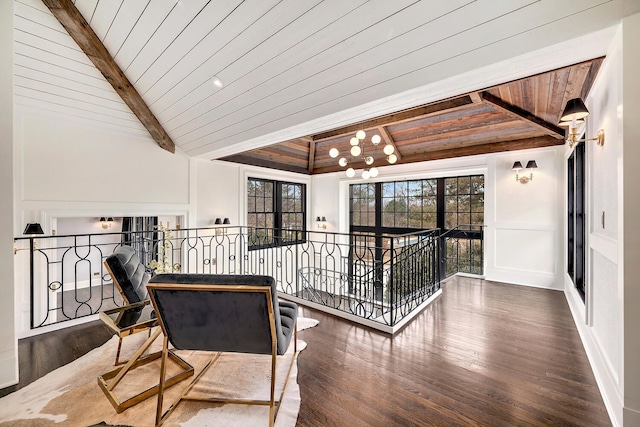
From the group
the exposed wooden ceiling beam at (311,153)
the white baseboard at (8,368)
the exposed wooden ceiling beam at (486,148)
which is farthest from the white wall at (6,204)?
the exposed wooden ceiling beam at (486,148)

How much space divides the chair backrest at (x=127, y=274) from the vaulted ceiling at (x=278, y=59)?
6.34 feet

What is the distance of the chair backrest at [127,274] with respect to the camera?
6.85 feet

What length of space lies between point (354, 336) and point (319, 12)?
284 centimetres

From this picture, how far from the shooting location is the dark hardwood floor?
5.63ft

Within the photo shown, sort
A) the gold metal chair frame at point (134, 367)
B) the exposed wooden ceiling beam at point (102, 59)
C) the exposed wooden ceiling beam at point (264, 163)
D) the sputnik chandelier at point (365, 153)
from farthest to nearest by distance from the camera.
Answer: the exposed wooden ceiling beam at point (264, 163), the sputnik chandelier at point (365, 153), the exposed wooden ceiling beam at point (102, 59), the gold metal chair frame at point (134, 367)

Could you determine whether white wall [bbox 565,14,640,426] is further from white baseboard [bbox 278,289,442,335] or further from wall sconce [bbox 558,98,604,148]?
white baseboard [bbox 278,289,442,335]

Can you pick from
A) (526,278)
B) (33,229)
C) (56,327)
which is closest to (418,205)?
(526,278)

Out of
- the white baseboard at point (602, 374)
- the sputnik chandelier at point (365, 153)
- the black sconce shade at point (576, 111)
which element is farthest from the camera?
the sputnik chandelier at point (365, 153)

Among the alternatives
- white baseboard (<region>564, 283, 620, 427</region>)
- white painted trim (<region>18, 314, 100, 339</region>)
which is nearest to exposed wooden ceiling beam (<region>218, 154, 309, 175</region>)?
white painted trim (<region>18, 314, 100, 339</region>)

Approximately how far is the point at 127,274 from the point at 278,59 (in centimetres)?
220

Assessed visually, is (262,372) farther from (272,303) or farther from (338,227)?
(338,227)

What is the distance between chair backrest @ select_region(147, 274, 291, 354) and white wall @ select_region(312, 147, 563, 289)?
4.72 meters

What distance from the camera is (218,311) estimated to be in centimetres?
158

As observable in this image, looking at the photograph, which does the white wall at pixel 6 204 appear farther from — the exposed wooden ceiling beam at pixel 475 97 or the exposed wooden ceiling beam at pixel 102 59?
the exposed wooden ceiling beam at pixel 475 97
